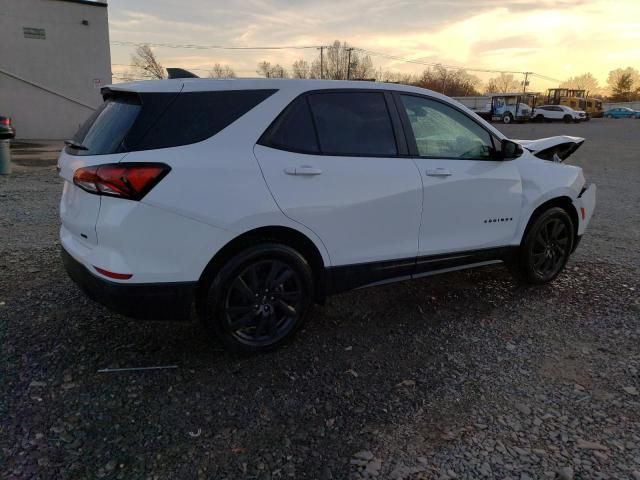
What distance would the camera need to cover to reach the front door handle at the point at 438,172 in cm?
365

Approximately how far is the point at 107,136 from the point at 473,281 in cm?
349

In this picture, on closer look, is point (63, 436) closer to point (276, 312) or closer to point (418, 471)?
point (276, 312)

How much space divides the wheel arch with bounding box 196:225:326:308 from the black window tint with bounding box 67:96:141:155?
85 cm

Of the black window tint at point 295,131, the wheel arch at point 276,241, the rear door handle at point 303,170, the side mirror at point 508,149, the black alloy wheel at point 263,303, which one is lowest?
the black alloy wheel at point 263,303

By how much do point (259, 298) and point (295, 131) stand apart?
3.61ft

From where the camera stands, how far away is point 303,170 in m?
3.14

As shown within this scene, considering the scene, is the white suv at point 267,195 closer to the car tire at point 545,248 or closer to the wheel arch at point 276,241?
the wheel arch at point 276,241

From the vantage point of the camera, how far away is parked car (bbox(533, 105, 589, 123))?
45556mm

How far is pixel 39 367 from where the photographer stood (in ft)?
10.2

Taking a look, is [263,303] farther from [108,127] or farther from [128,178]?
[108,127]

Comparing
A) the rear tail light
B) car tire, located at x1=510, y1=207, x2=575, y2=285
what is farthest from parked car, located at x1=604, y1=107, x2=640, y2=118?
the rear tail light

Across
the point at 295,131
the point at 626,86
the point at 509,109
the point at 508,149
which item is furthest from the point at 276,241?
the point at 626,86

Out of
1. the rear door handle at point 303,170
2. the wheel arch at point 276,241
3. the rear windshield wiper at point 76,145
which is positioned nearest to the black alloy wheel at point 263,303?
the wheel arch at point 276,241

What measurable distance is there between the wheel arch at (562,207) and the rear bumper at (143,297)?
119 inches
